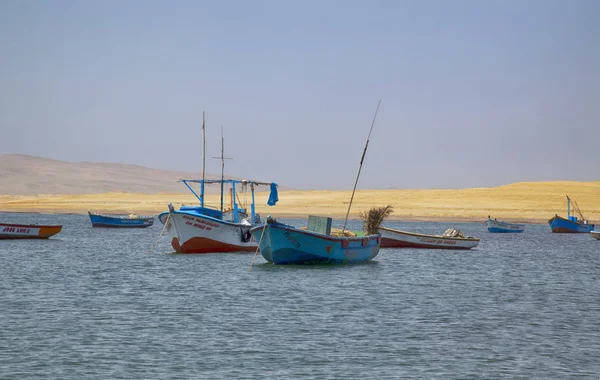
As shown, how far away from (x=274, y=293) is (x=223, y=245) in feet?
55.7

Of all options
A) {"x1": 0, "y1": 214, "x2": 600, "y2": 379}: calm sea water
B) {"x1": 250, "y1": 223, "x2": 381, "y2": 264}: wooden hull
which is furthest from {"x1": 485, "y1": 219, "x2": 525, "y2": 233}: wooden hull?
{"x1": 250, "y1": 223, "x2": 381, "y2": 264}: wooden hull

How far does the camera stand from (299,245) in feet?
120

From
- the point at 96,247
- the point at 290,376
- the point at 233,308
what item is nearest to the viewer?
the point at 290,376

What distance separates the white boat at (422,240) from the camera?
5066 centimetres

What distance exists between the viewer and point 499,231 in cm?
7862

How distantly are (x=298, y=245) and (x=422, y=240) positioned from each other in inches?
676

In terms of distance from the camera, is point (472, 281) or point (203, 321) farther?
point (472, 281)

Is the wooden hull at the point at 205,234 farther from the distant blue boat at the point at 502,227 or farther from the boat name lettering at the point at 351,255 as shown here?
the distant blue boat at the point at 502,227

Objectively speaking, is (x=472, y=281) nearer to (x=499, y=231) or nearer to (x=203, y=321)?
(x=203, y=321)

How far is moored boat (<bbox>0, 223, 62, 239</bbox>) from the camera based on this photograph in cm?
5622

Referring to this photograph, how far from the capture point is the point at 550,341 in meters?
20.3

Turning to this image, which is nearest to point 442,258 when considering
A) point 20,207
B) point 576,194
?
point 576,194

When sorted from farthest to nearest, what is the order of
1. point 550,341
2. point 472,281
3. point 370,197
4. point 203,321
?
point 370,197
point 472,281
point 203,321
point 550,341

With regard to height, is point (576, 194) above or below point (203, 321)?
above
